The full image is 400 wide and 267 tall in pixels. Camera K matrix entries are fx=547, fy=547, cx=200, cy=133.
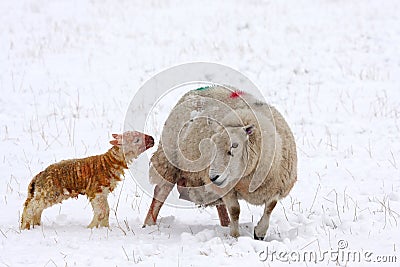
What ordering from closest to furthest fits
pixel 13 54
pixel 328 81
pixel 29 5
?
pixel 328 81
pixel 13 54
pixel 29 5

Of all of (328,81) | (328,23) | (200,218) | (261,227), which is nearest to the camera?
(261,227)

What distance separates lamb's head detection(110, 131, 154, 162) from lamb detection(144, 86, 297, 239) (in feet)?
1.15

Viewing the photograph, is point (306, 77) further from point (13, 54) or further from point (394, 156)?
point (13, 54)

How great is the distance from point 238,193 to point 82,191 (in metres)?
1.62

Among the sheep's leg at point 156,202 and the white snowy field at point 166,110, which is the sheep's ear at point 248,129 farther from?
the sheep's leg at point 156,202

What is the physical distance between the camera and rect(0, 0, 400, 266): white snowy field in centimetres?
512

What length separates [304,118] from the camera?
9891 mm

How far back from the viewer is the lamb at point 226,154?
5.21 meters

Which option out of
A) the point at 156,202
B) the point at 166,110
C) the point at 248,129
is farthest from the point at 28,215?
the point at 166,110

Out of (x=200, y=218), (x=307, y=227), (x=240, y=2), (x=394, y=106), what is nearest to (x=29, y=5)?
(x=240, y=2)

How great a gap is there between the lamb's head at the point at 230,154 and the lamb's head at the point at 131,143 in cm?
97

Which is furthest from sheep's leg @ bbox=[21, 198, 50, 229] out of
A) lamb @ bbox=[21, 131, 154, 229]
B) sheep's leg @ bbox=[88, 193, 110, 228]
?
sheep's leg @ bbox=[88, 193, 110, 228]

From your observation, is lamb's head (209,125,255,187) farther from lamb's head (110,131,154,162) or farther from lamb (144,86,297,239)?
lamb's head (110,131,154,162)

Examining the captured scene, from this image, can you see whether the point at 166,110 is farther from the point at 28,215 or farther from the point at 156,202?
the point at 28,215
